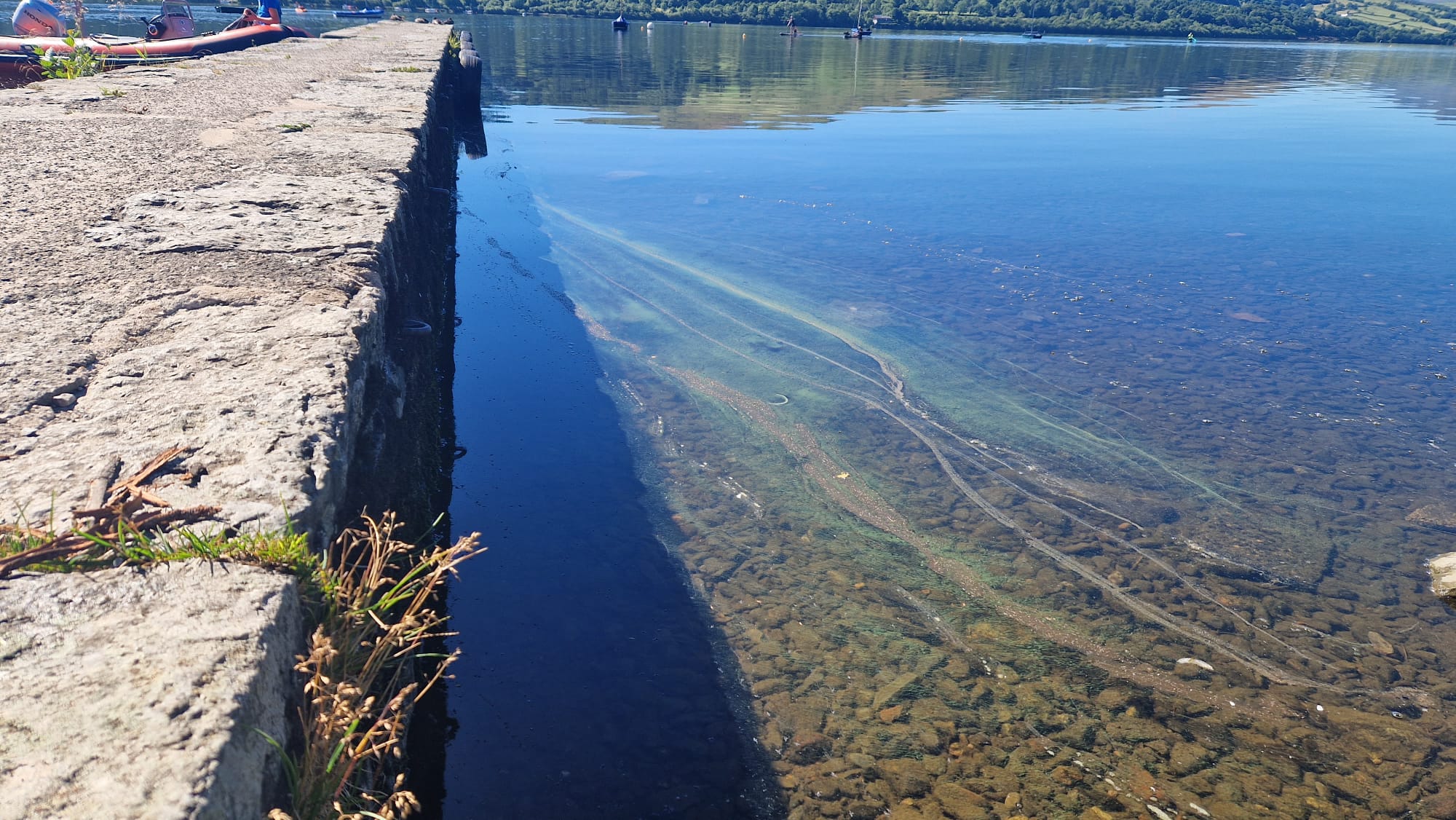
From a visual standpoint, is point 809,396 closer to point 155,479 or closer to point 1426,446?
point 1426,446

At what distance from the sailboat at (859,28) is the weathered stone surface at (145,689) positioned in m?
54.9

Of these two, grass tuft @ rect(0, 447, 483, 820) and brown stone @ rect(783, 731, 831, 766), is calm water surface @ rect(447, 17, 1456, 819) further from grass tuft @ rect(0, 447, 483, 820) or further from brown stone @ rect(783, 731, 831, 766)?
grass tuft @ rect(0, 447, 483, 820)

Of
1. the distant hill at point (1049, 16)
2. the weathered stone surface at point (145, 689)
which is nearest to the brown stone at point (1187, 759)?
the weathered stone surface at point (145, 689)

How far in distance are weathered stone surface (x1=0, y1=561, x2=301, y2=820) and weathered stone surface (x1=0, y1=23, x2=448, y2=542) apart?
24cm

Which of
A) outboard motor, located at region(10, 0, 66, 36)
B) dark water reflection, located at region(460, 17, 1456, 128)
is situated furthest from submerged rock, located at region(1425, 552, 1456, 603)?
outboard motor, located at region(10, 0, 66, 36)

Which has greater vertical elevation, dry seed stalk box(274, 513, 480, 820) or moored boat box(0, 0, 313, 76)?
moored boat box(0, 0, 313, 76)

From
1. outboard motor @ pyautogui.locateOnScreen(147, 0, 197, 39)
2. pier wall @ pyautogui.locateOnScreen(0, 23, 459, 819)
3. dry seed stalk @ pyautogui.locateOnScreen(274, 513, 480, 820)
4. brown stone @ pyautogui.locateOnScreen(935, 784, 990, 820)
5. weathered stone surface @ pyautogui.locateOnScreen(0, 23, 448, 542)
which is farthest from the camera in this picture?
outboard motor @ pyautogui.locateOnScreen(147, 0, 197, 39)

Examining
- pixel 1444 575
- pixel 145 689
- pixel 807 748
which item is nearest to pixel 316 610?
pixel 145 689

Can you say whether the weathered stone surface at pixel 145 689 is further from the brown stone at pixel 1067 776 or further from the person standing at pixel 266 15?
the person standing at pixel 266 15

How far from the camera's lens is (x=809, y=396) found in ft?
17.6

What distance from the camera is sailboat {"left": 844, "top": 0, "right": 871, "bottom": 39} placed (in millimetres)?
52225

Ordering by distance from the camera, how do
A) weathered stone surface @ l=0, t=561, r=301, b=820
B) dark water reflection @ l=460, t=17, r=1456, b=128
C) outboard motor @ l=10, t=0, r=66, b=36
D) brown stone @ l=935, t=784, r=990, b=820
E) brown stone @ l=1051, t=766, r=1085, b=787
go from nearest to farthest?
weathered stone surface @ l=0, t=561, r=301, b=820 < brown stone @ l=935, t=784, r=990, b=820 < brown stone @ l=1051, t=766, r=1085, b=787 < outboard motor @ l=10, t=0, r=66, b=36 < dark water reflection @ l=460, t=17, r=1456, b=128

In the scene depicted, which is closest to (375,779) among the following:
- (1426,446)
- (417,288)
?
(417,288)

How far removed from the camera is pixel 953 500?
4309 millimetres
